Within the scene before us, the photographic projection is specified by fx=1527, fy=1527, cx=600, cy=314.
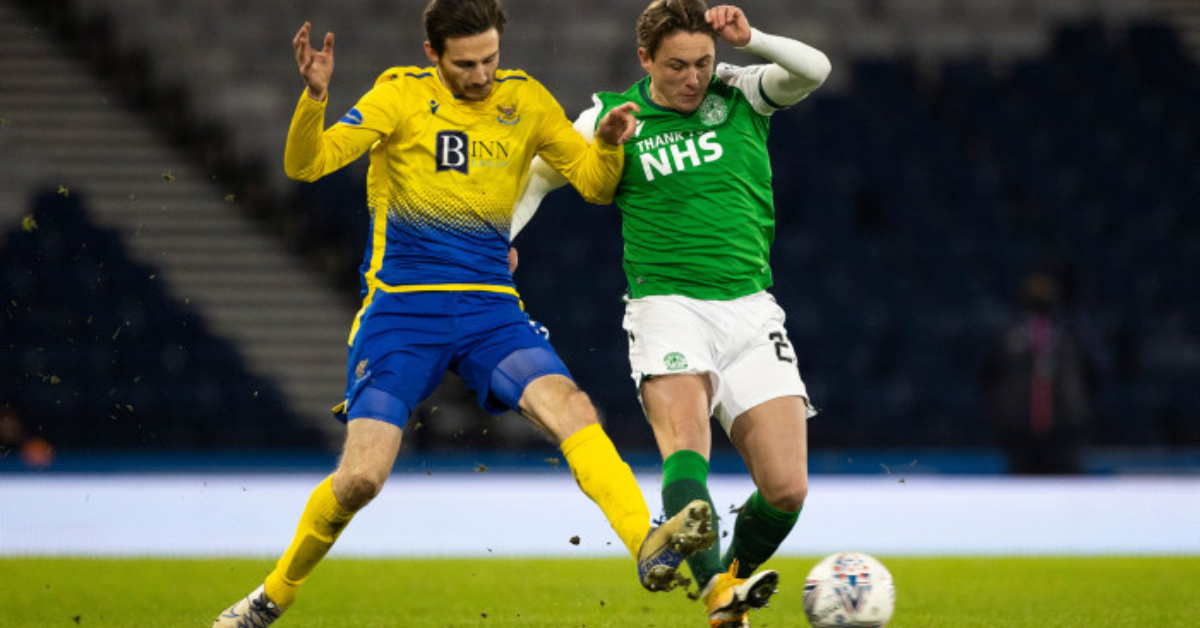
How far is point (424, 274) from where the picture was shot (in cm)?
475

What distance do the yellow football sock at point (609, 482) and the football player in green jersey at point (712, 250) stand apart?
331 mm

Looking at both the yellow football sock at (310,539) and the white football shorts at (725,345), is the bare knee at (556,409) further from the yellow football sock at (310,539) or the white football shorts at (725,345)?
the yellow football sock at (310,539)

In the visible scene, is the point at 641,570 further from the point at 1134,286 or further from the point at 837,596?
the point at 1134,286

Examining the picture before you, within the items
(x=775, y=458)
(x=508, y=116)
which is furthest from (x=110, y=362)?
(x=775, y=458)

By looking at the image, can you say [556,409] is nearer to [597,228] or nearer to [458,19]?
[458,19]

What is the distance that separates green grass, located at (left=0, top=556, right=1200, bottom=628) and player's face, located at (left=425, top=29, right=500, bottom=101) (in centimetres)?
206

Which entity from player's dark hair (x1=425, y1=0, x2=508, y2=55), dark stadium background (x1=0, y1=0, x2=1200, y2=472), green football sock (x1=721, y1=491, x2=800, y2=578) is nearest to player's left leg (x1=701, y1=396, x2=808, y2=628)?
green football sock (x1=721, y1=491, x2=800, y2=578)

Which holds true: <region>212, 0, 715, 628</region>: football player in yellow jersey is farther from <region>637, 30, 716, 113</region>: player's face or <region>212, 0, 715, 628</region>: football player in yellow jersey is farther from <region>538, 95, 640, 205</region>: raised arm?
<region>637, 30, 716, 113</region>: player's face

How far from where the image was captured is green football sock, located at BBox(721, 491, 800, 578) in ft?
16.7

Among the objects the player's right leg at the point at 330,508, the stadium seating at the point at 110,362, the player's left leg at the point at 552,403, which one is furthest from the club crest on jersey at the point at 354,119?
the stadium seating at the point at 110,362

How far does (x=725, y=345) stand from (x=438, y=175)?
1.11 m

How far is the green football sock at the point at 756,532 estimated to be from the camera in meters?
5.09

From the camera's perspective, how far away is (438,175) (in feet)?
15.6

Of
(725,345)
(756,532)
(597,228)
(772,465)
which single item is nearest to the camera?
(772,465)
